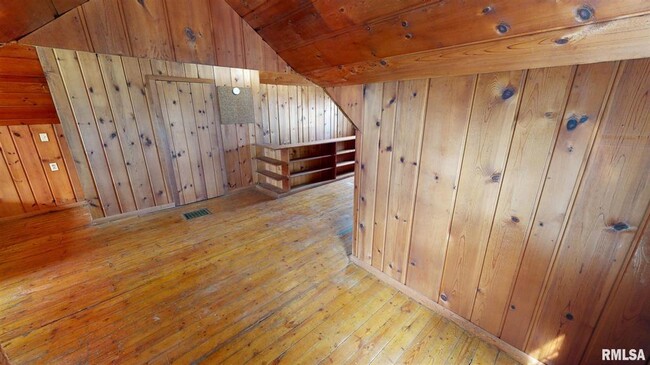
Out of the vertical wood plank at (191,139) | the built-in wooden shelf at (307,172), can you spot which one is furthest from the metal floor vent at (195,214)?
the built-in wooden shelf at (307,172)

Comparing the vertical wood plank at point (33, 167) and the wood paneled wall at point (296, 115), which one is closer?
the vertical wood plank at point (33, 167)

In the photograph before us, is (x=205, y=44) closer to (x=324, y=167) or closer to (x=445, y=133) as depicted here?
(x=445, y=133)

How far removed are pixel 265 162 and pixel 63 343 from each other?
301 cm

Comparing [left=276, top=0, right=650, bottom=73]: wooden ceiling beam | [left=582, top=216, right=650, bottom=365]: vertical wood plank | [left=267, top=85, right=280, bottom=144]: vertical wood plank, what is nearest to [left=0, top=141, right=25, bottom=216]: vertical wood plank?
[left=267, top=85, right=280, bottom=144]: vertical wood plank

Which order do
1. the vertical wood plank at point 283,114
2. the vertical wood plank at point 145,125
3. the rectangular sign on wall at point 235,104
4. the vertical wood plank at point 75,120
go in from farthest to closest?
the vertical wood plank at point 283,114, the rectangular sign on wall at point 235,104, the vertical wood plank at point 145,125, the vertical wood plank at point 75,120

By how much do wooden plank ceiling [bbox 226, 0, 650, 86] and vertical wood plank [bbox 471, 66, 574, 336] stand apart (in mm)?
130

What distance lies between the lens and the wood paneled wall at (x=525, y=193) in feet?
3.09

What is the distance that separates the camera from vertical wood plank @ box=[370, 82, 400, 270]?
1.58 m

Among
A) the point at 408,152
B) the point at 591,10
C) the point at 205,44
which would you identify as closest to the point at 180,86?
the point at 205,44

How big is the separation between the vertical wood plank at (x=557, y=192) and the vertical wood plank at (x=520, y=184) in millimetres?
27

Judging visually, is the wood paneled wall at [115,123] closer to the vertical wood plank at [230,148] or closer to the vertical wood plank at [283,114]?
the vertical wood plank at [230,148]

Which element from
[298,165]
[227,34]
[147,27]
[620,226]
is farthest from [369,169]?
[298,165]

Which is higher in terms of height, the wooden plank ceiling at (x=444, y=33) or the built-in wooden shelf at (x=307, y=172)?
the wooden plank ceiling at (x=444, y=33)

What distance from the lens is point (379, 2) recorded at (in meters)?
0.94
